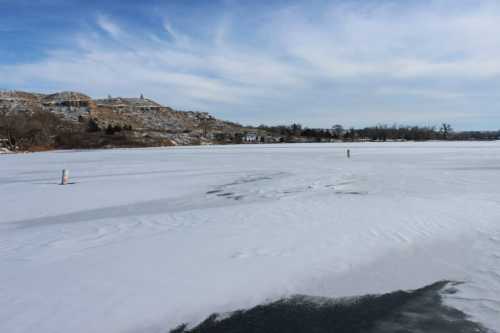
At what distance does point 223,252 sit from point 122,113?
16446 centimetres

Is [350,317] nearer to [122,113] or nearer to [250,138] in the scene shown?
[250,138]

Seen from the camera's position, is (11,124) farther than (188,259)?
Yes

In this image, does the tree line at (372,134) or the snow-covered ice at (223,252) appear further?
the tree line at (372,134)

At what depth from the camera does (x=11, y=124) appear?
69812mm

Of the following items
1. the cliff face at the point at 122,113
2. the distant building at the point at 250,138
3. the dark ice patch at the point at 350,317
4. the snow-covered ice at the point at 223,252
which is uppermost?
the cliff face at the point at 122,113

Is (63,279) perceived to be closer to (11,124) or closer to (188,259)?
(188,259)

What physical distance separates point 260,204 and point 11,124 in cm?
7573

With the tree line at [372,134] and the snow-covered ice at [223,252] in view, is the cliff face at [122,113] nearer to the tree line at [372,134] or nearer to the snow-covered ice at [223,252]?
the tree line at [372,134]

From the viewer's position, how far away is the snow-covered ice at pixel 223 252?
4.21 metres

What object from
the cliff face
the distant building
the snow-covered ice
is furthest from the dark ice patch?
the distant building

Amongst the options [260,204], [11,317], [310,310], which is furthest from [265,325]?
[260,204]

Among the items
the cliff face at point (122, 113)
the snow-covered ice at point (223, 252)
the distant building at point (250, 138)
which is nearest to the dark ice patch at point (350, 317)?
the snow-covered ice at point (223, 252)

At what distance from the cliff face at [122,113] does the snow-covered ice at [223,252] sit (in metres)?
98.5

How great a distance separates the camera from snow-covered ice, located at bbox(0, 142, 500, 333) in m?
4.21
